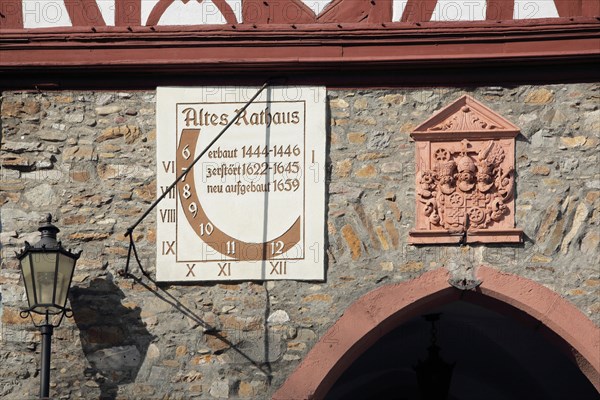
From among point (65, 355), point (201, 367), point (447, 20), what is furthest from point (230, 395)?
point (447, 20)

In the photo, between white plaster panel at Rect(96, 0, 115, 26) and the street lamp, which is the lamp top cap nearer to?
the street lamp

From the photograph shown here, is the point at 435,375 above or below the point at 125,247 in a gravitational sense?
below

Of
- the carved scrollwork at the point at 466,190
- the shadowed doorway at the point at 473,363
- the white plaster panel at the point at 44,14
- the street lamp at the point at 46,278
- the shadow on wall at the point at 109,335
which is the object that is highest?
the white plaster panel at the point at 44,14

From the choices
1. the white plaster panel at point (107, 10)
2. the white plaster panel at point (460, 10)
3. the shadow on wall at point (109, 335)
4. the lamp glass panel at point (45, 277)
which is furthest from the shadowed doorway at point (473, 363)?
the lamp glass panel at point (45, 277)

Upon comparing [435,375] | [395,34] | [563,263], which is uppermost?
[395,34]

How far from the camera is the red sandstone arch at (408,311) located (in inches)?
407

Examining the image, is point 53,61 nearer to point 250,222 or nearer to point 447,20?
point 250,222

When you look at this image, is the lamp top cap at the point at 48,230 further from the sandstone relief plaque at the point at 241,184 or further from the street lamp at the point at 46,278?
the sandstone relief plaque at the point at 241,184

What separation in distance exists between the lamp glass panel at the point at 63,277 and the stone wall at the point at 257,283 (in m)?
0.44

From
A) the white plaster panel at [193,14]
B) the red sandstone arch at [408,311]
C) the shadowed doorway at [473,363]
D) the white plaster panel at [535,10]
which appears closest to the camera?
the red sandstone arch at [408,311]

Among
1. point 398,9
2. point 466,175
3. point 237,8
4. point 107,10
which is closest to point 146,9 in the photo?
point 107,10

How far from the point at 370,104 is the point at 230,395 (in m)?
1.93

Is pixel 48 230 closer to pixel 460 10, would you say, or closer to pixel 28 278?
pixel 28 278

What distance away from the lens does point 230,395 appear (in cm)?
1037
